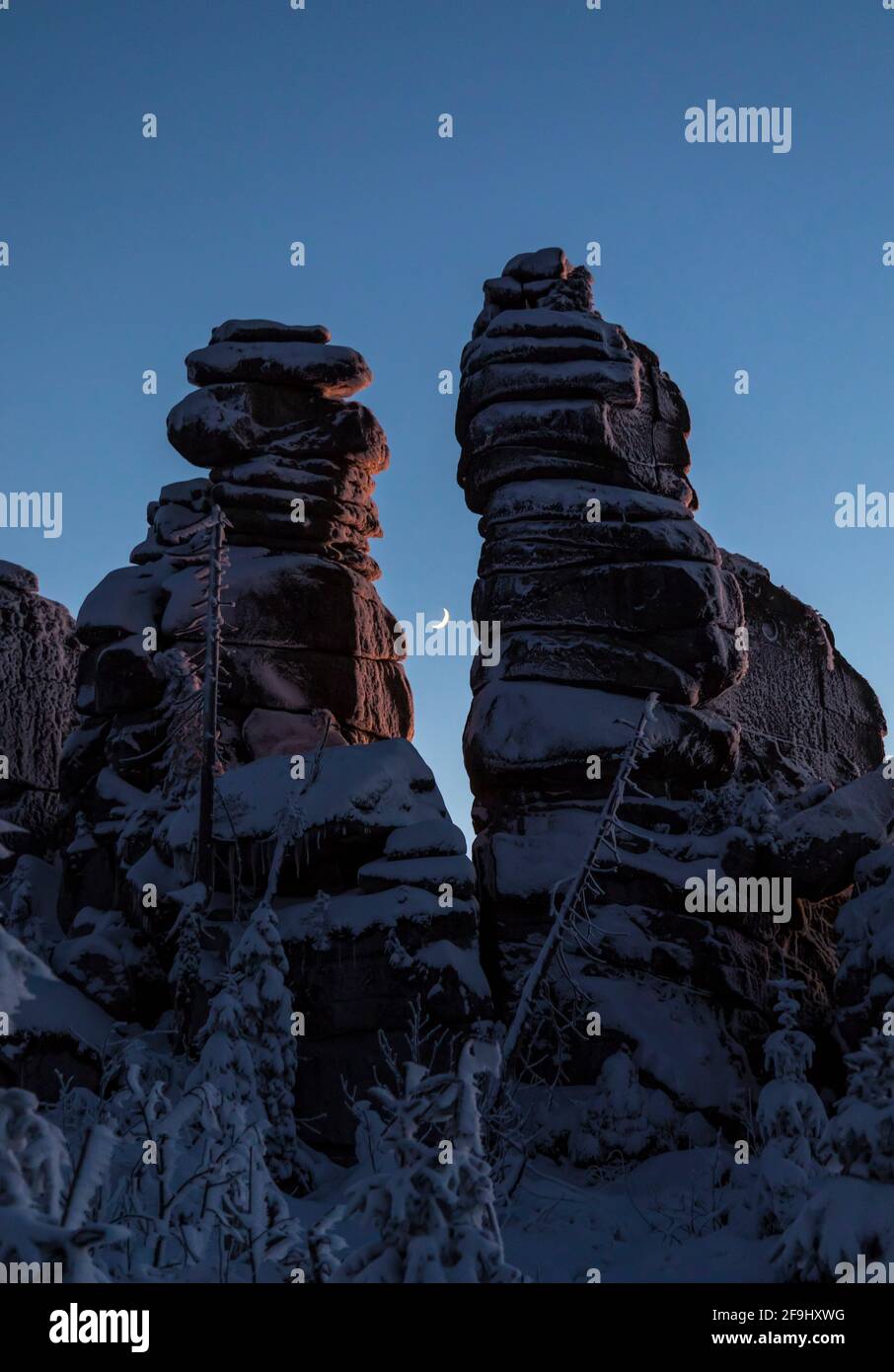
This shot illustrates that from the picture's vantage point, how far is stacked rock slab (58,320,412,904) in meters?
33.6

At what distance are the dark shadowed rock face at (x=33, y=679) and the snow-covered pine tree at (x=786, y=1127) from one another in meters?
27.7

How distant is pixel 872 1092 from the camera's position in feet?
45.6

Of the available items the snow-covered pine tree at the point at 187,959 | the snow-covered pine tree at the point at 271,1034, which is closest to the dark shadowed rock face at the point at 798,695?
the snow-covered pine tree at the point at 187,959

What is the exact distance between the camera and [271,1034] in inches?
915

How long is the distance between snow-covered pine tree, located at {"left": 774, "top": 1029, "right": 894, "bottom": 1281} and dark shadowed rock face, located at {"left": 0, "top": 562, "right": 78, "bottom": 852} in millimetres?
33235

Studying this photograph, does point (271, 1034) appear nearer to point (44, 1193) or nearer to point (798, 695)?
point (44, 1193)

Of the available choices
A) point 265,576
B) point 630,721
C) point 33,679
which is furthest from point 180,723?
point 33,679

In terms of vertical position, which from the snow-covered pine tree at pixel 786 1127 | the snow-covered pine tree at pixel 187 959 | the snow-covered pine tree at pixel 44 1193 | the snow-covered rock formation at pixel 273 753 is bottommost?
Result: the snow-covered pine tree at pixel 786 1127

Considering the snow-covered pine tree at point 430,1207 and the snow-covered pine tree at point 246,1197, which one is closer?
the snow-covered pine tree at point 430,1207

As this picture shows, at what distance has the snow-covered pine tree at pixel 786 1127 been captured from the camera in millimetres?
Answer: 18453

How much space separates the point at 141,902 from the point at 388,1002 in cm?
598

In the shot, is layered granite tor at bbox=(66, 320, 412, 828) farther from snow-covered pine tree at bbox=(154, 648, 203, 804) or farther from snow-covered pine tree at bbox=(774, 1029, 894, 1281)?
snow-covered pine tree at bbox=(774, 1029, 894, 1281)

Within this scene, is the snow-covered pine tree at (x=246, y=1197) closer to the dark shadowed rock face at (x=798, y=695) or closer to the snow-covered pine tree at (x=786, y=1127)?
the snow-covered pine tree at (x=786, y=1127)
